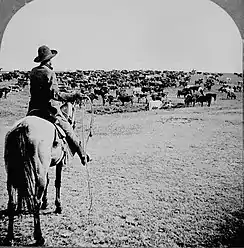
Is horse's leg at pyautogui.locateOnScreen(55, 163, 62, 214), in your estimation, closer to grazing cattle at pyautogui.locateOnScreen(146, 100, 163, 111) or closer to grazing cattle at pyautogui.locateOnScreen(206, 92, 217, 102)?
grazing cattle at pyautogui.locateOnScreen(146, 100, 163, 111)

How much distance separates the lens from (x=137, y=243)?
2.57 meters

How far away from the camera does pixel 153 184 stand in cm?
277

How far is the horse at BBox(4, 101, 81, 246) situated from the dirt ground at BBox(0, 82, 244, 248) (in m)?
0.18

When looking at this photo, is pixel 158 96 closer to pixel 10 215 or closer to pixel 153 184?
→ pixel 153 184

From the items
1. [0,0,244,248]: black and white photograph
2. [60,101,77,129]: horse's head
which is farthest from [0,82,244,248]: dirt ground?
[60,101,77,129]: horse's head

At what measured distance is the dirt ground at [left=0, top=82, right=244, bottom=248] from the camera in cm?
259

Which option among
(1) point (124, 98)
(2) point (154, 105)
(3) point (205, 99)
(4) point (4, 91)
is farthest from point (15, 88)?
(3) point (205, 99)

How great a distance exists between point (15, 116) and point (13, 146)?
47 centimetres

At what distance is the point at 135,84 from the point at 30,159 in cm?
111

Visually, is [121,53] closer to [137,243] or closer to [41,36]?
[41,36]

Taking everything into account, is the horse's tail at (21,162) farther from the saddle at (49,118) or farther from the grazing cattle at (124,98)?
the grazing cattle at (124,98)

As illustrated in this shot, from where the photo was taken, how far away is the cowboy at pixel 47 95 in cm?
255

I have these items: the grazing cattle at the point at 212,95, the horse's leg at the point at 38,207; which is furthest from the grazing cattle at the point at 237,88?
the horse's leg at the point at 38,207

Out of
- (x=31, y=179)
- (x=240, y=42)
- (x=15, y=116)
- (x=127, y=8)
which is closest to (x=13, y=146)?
(x=31, y=179)
